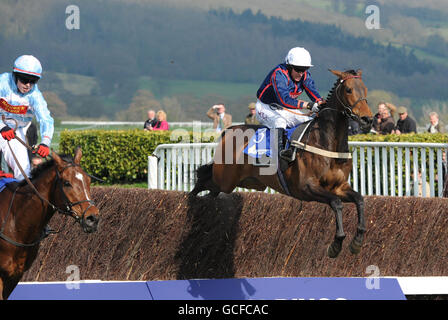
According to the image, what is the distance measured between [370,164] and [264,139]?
251cm

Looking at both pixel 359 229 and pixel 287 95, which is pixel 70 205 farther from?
pixel 287 95

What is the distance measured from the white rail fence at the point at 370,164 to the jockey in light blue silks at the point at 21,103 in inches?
121

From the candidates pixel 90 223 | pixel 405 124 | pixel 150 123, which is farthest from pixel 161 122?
pixel 90 223

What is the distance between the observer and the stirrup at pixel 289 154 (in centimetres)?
607

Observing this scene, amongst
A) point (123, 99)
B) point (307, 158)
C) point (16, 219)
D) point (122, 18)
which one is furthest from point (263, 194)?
point (122, 18)

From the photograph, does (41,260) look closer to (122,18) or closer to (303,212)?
(303,212)

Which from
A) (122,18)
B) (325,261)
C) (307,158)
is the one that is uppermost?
(122,18)

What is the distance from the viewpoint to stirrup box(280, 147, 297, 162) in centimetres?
607

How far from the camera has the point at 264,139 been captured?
641 cm

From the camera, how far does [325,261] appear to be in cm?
665

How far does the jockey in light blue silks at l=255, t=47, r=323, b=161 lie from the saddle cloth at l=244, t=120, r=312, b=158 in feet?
0.28

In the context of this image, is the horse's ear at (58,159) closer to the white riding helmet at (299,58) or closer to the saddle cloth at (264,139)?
the saddle cloth at (264,139)

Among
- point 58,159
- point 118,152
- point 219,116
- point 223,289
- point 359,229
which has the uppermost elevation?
point 58,159
